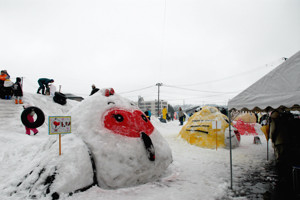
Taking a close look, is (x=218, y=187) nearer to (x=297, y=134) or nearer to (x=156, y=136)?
(x=156, y=136)

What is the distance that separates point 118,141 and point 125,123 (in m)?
0.45

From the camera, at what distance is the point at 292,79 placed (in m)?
3.67

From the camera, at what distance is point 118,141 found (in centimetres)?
357

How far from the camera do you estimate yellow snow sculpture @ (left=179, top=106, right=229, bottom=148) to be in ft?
26.9

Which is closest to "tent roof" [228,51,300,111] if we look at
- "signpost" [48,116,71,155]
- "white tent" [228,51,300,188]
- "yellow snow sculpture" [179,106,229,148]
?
"white tent" [228,51,300,188]

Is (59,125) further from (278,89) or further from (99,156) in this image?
(278,89)

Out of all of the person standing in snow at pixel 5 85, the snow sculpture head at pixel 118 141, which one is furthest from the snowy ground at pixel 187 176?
the person standing in snow at pixel 5 85

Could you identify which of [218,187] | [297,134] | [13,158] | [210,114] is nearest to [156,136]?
[218,187]

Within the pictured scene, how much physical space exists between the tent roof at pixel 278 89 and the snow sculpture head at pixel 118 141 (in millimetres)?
2360

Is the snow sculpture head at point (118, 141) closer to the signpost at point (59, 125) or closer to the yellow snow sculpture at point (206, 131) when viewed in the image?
the signpost at point (59, 125)

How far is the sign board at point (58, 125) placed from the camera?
3.26m

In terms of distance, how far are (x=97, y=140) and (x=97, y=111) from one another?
698 millimetres

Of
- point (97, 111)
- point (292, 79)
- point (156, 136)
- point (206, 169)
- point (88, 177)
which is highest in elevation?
point (292, 79)

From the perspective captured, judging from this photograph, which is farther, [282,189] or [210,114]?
[210,114]
